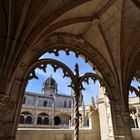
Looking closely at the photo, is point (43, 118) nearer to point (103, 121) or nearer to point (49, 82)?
point (49, 82)

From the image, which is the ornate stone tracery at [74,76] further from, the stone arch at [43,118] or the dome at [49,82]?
the dome at [49,82]

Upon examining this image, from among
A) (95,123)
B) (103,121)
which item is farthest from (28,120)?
(103,121)

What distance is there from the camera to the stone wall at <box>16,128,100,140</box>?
398cm

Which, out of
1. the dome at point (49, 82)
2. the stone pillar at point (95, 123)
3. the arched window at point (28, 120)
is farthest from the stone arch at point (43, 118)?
the stone pillar at point (95, 123)

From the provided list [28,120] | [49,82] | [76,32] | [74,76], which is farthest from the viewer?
[49,82]

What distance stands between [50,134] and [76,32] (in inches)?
151

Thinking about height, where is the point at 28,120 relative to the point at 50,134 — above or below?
above

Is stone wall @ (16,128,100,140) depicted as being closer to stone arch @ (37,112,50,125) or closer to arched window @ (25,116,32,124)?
stone arch @ (37,112,50,125)

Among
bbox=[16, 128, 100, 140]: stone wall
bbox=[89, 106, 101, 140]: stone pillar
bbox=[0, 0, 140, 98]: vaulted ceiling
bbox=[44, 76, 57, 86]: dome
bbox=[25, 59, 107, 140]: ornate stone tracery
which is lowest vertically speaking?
bbox=[16, 128, 100, 140]: stone wall

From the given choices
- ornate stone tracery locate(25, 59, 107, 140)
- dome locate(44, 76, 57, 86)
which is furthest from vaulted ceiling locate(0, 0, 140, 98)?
dome locate(44, 76, 57, 86)

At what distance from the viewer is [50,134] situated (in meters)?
4.51

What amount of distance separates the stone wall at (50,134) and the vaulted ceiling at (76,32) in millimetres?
2031

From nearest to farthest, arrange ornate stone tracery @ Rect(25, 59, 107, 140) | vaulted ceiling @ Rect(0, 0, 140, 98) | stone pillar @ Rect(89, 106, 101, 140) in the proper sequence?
1. vaulted ceiling @ Rect(0, 0, 140, 98)
2. ornate stone tracery @ Rect(25, 59, 107, 140)
3. stone pillar @ Rect(89, 106, 101, 140)

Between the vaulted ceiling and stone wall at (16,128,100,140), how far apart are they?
203 centimetres
